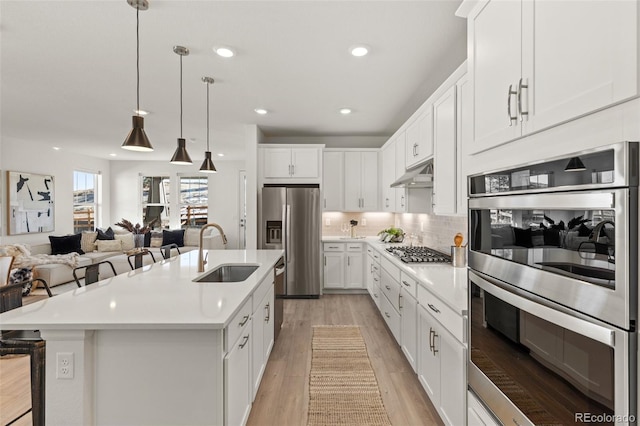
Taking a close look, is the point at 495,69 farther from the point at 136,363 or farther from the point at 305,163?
the point at 305,163

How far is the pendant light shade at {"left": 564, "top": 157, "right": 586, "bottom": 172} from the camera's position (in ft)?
2.87

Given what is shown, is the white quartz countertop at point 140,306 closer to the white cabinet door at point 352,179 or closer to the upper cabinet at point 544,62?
the upper cabinet at point 544,62

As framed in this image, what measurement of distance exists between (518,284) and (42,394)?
6.97ft

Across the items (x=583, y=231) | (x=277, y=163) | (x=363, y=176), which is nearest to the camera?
(x=583, y=231)

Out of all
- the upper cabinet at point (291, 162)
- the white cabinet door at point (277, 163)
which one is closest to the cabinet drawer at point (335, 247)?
the upper cabinet at point (291, 162)

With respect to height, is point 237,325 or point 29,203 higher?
point 29,203

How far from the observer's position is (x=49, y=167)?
680 cm

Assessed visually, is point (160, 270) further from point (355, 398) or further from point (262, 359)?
point (355, 398)

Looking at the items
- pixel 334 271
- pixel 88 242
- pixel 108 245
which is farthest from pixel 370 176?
pixel 88 242

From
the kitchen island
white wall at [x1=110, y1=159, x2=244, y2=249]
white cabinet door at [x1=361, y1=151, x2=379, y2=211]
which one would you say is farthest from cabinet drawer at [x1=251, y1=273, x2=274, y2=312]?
white wall at [x1=110, y1=159, x2=244, y2=249]

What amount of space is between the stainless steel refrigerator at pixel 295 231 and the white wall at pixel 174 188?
3.90 m

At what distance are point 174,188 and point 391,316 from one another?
287 inches

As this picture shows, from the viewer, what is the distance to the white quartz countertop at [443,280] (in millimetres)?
1776

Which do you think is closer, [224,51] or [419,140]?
[224,51]
